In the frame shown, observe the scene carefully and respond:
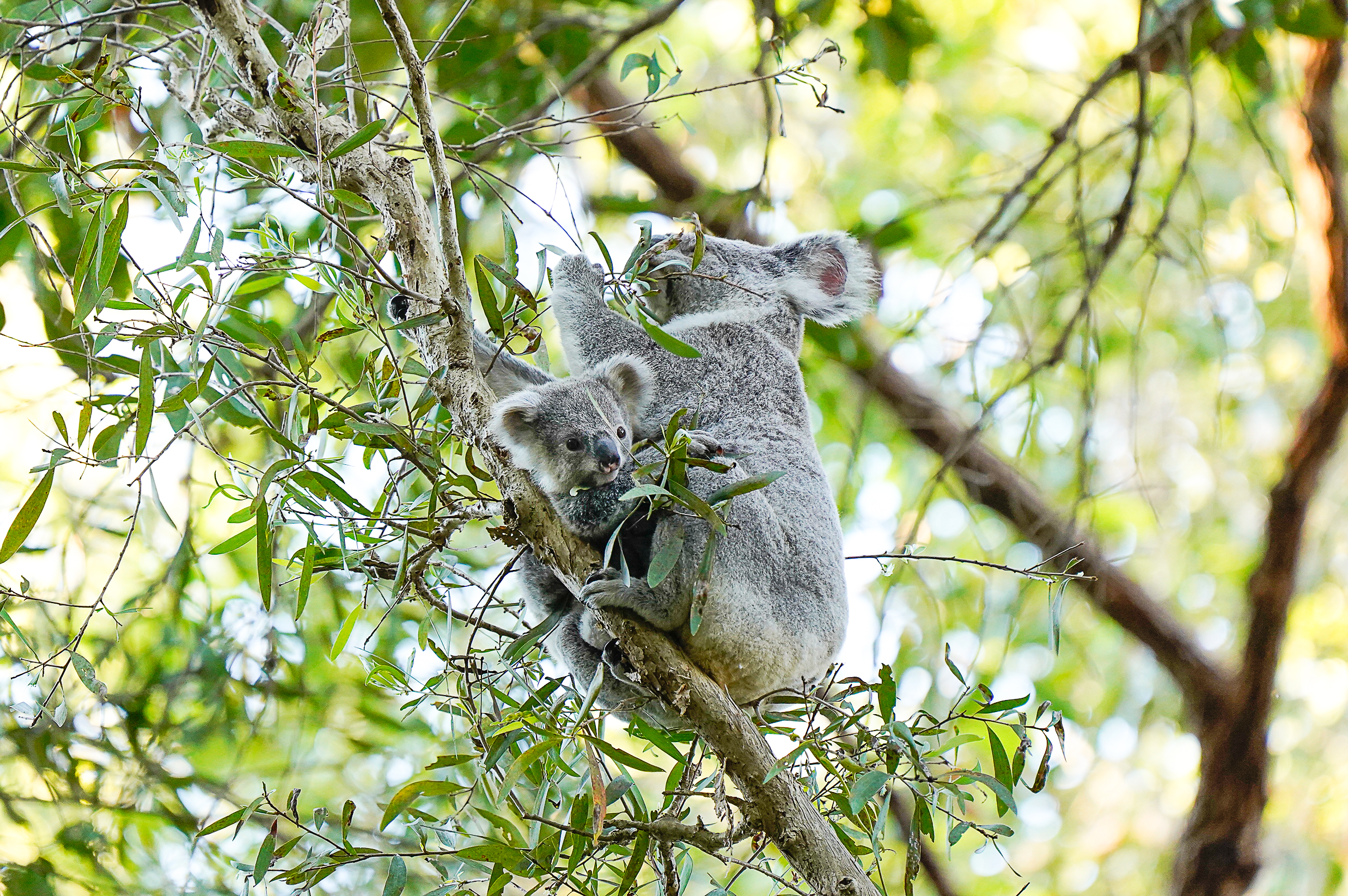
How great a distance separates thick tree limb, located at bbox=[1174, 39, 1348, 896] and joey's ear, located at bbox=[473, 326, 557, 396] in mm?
3634

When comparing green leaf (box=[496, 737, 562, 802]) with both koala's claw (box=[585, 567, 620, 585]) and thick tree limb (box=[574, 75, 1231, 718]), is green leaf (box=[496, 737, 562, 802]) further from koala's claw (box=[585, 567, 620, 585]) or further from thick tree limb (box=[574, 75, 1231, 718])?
thick tree limb (box=[574, 75, 1231, 718])

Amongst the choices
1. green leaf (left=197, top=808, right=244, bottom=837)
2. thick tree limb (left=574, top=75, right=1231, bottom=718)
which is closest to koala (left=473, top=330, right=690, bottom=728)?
green leaf (left=197, top=808, right=244, bottom=837)

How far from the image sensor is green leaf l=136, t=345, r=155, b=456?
1.36 meters

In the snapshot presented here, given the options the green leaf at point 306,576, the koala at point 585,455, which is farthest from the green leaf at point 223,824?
the koala at point 585,455

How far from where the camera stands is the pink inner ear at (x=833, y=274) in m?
2.75

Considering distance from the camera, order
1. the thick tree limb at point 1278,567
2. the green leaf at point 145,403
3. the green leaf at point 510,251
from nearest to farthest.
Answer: the green leaf at point 145,403, the green leaf at point 510,251, the thick tree limb at point 1278,567

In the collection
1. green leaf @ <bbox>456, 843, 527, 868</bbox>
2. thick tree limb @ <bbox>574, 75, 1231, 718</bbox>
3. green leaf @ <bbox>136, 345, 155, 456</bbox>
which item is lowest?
green leaf @ <bbox>456, 843, 527, 868</bbox>

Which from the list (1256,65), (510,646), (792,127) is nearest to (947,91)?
(792,127)

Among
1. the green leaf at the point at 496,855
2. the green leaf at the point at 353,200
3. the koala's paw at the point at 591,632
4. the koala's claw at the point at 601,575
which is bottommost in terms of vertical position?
the green leaf at the point at 496,855

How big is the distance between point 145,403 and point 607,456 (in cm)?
67

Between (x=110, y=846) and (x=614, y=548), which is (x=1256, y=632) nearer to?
(x=614, y=548)

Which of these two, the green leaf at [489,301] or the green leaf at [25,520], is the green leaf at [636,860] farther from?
the green leaf at [25,520]

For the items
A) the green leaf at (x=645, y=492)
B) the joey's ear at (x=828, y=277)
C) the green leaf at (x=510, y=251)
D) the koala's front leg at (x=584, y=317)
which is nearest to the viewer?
the green leaf at (x=645, y=492)

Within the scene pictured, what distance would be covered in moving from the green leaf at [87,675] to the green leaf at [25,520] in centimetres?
17
